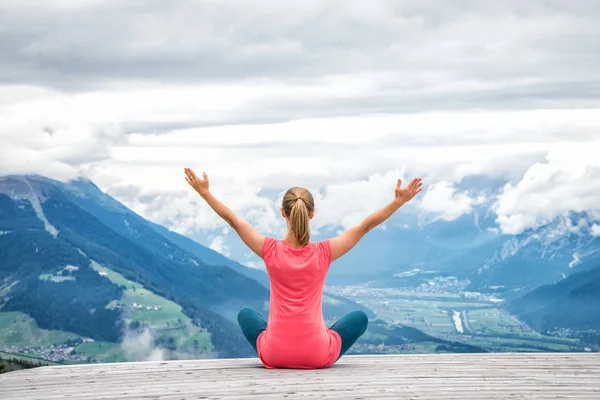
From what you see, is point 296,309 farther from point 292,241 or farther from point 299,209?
point 299,209

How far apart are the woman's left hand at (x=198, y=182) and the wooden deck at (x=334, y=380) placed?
265 centimetres

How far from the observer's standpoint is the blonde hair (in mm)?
10570

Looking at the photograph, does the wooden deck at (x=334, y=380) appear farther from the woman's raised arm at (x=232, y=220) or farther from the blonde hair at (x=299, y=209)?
the blonde hair at (x=299, y=209)

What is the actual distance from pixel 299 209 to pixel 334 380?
250cm

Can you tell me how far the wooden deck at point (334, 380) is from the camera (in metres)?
10.7

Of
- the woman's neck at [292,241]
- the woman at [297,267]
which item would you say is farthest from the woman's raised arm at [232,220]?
the woman's neck at [292,241]

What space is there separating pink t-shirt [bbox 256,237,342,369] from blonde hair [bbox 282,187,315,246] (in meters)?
0.30

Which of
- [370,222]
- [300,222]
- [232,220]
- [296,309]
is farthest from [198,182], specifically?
[370,222]

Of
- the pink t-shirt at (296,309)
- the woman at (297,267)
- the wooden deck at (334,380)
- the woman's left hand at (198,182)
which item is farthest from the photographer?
the woman's left hand at (198,182)

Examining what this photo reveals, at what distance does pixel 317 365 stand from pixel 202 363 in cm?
198

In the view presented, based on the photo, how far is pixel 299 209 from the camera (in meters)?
10.5

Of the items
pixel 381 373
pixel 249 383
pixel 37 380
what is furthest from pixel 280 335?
pixel 37 380

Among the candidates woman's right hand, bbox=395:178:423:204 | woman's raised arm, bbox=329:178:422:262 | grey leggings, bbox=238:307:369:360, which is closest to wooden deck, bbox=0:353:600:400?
grey leggings, bbox=238:307:369:360

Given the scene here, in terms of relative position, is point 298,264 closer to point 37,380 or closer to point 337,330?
point 337,330
